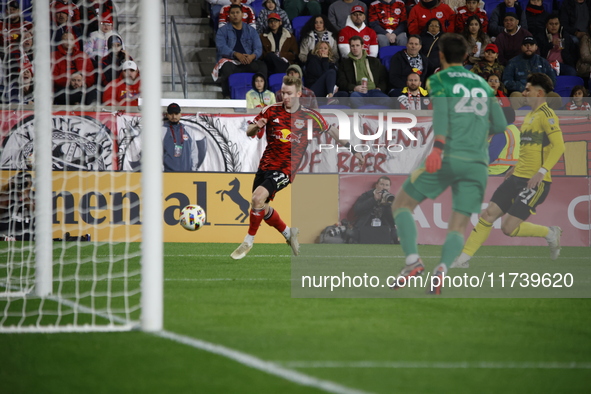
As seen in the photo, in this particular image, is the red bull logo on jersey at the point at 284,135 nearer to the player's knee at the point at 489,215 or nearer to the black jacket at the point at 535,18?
the player's knee at the point at 489,215

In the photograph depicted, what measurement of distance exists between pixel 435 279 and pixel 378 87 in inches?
339

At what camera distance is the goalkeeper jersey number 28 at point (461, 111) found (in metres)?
6.26

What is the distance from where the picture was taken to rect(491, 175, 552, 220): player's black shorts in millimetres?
8812

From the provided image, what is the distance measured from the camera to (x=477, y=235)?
8211mm

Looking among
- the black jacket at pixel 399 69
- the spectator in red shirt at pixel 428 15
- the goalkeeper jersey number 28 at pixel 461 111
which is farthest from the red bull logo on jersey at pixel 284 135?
the spectator in red shirt at pixel 428 15

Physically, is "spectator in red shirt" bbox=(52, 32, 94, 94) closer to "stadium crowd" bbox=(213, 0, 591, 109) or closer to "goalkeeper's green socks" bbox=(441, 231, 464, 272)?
A: "stadium crowd" bbox=(213, 0, 591, 109)

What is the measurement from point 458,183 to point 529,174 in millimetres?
2730

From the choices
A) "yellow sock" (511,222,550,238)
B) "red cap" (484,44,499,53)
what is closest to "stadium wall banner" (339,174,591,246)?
"yellow sock" (511,222,550,238)

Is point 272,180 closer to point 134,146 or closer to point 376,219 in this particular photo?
point 376,219

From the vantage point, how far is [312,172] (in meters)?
12.9

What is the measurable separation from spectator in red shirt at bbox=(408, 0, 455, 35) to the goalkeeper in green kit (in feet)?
32.6

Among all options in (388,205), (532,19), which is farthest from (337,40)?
(388,205)

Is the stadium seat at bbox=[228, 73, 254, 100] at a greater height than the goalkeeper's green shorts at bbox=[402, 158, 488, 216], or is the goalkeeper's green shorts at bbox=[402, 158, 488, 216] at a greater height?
the stadium seat at bbox=[228, 73, 254, 100]

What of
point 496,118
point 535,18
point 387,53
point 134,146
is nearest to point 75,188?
point 134,146
